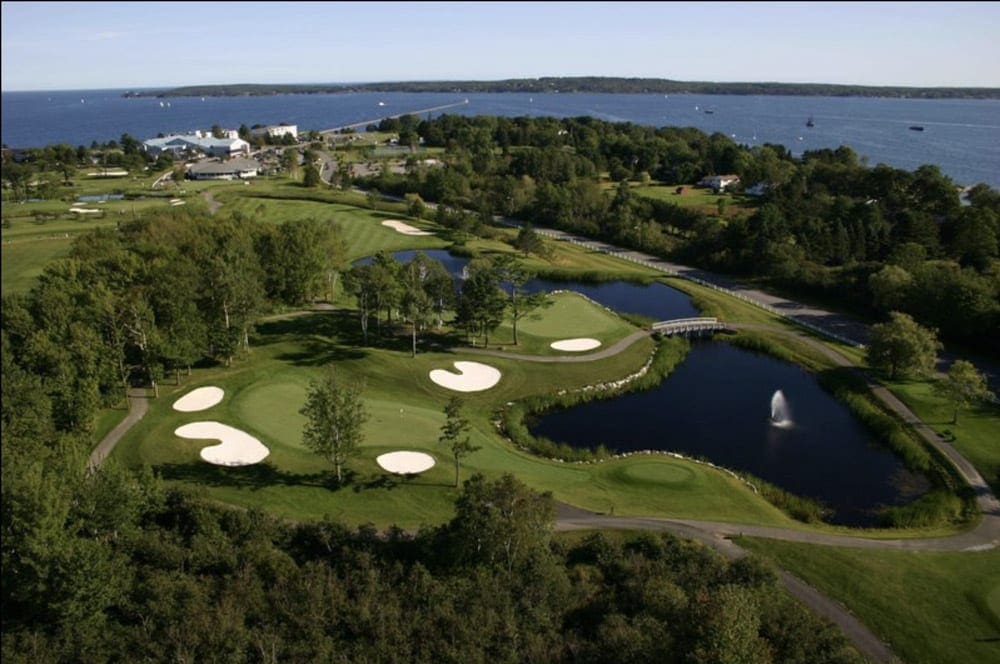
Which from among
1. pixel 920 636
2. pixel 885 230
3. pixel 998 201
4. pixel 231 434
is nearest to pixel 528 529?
pixel 920 636

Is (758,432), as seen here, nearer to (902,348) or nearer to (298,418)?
(902,348)

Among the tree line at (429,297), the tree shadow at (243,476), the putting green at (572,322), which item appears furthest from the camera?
the putting green at (572,322)

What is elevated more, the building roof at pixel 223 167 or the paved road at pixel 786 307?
the building roof at pixel 223 167

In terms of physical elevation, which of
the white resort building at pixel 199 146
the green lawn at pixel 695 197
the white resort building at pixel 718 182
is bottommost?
the green lawn at pixel 695 197

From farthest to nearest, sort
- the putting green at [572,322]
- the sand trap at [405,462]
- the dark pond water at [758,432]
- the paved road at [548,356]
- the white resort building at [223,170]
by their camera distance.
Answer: the white resort building at [223,170] → the putting green at [572,322] → the paved road at [548,356] → the dark pond water at [758,432] → the sand trap at [405,462]

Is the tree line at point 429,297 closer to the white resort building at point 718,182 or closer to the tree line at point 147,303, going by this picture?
the tree line at point 147,303

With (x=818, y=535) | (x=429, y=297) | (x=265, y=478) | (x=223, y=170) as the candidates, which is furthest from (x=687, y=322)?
(x=223, y=170)

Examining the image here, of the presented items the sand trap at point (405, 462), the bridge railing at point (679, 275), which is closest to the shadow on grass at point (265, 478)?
the sand trap at point (405, 462)
